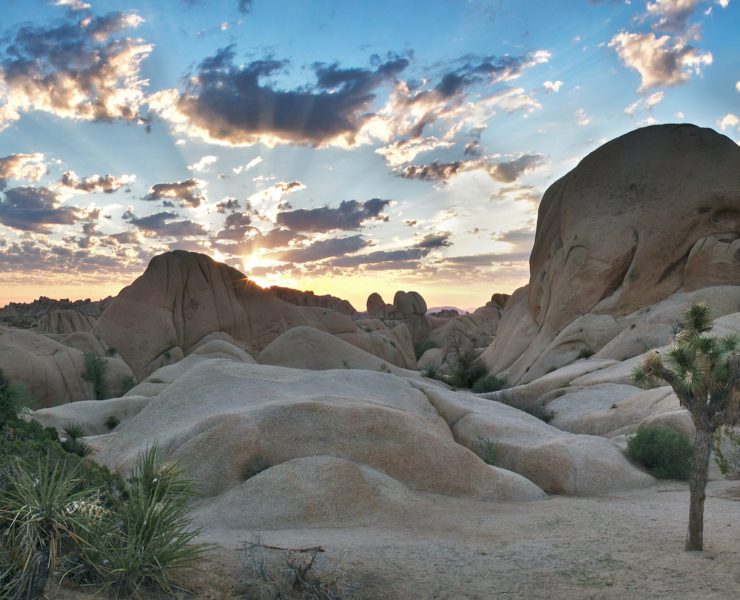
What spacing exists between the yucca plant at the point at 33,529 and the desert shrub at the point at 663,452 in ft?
50.0

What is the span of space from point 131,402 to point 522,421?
60.0 feet

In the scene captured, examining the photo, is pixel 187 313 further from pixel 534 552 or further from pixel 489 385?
pixel 534 552

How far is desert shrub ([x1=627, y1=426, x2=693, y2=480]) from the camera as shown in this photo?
49.9 ft

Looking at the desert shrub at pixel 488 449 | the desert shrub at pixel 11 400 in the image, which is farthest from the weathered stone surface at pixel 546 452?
the desert shrub at pixel 11 400

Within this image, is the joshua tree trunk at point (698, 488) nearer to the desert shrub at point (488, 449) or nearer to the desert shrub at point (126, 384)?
the desert shrub at point (488, 449)

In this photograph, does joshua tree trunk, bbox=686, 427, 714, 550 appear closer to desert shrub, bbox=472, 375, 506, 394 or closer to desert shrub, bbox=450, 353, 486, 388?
desert shrub, bbox=472, 375, 506, 394

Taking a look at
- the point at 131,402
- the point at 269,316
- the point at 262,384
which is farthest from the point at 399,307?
the point at 262,384

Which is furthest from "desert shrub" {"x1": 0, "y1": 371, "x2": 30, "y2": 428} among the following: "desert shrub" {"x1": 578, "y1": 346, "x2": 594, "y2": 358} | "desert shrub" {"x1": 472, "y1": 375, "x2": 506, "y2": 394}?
"desert shrub" {"x1": 578, "y1": 346, "x2": 594, "y2": 358}

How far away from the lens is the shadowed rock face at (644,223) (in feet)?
119

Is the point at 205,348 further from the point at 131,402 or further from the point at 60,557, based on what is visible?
the point at 60,557

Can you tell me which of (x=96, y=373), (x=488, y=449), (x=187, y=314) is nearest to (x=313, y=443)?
(x=488, y=449)

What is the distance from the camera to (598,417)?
21297 mm

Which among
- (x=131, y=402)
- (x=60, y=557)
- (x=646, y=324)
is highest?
(x=646, y=324)

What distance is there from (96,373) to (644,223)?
41.0 metres
